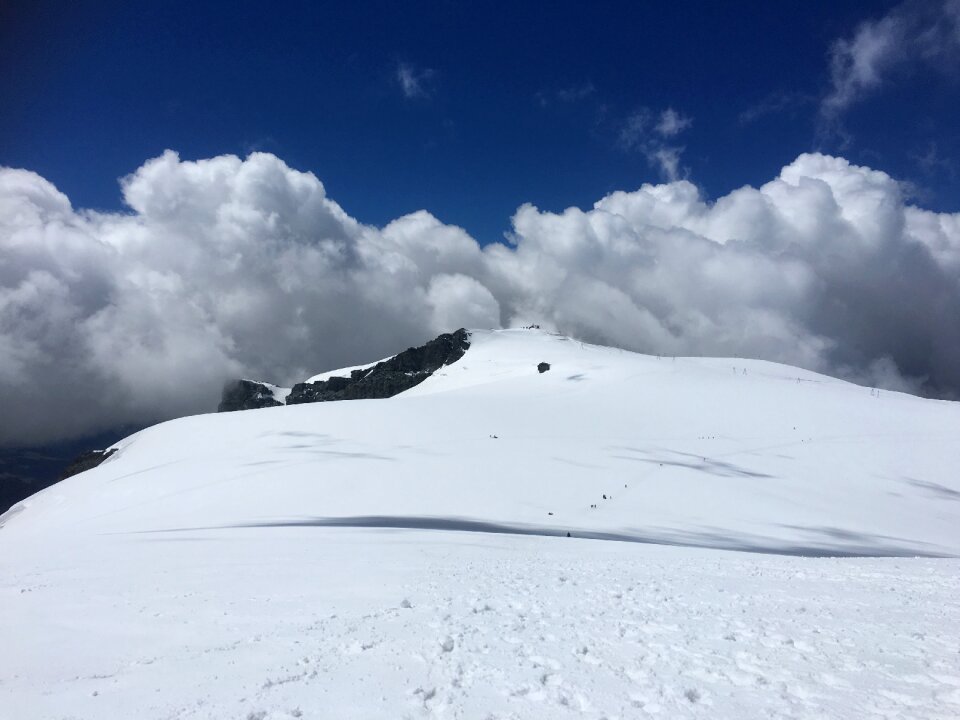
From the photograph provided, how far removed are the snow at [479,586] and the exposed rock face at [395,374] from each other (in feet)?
280

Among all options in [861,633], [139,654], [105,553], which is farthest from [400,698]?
[105,553]

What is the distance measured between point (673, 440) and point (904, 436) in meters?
15.9

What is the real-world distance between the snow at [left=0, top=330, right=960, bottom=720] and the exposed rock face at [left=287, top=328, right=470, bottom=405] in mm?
85494

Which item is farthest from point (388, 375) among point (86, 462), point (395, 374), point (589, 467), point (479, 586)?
point (479, 586)

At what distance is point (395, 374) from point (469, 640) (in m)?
130

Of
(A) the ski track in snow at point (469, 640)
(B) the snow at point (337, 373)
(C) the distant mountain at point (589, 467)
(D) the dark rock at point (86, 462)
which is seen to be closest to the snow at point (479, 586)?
(A) the ski track in snow at point (469, 640)

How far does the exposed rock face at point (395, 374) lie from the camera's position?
120456mm

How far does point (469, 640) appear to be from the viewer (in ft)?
25.4

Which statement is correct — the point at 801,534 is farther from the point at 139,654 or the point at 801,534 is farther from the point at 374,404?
the point at 374,404

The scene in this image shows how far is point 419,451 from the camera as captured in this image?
2980 cm

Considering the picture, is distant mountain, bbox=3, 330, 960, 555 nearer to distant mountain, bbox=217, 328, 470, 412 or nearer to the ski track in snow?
the ski track in snow

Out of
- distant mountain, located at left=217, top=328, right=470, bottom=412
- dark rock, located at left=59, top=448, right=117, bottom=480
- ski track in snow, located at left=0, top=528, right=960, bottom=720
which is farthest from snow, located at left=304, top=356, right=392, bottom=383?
ski track in snow, located at left=0, top=528, right=960, bottom=720

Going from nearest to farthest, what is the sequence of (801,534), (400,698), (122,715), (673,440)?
(122,715) → (400,698) → (801,534) → (673,440)

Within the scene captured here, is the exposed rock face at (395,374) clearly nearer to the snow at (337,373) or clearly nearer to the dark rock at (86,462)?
the snow at (337,373)
